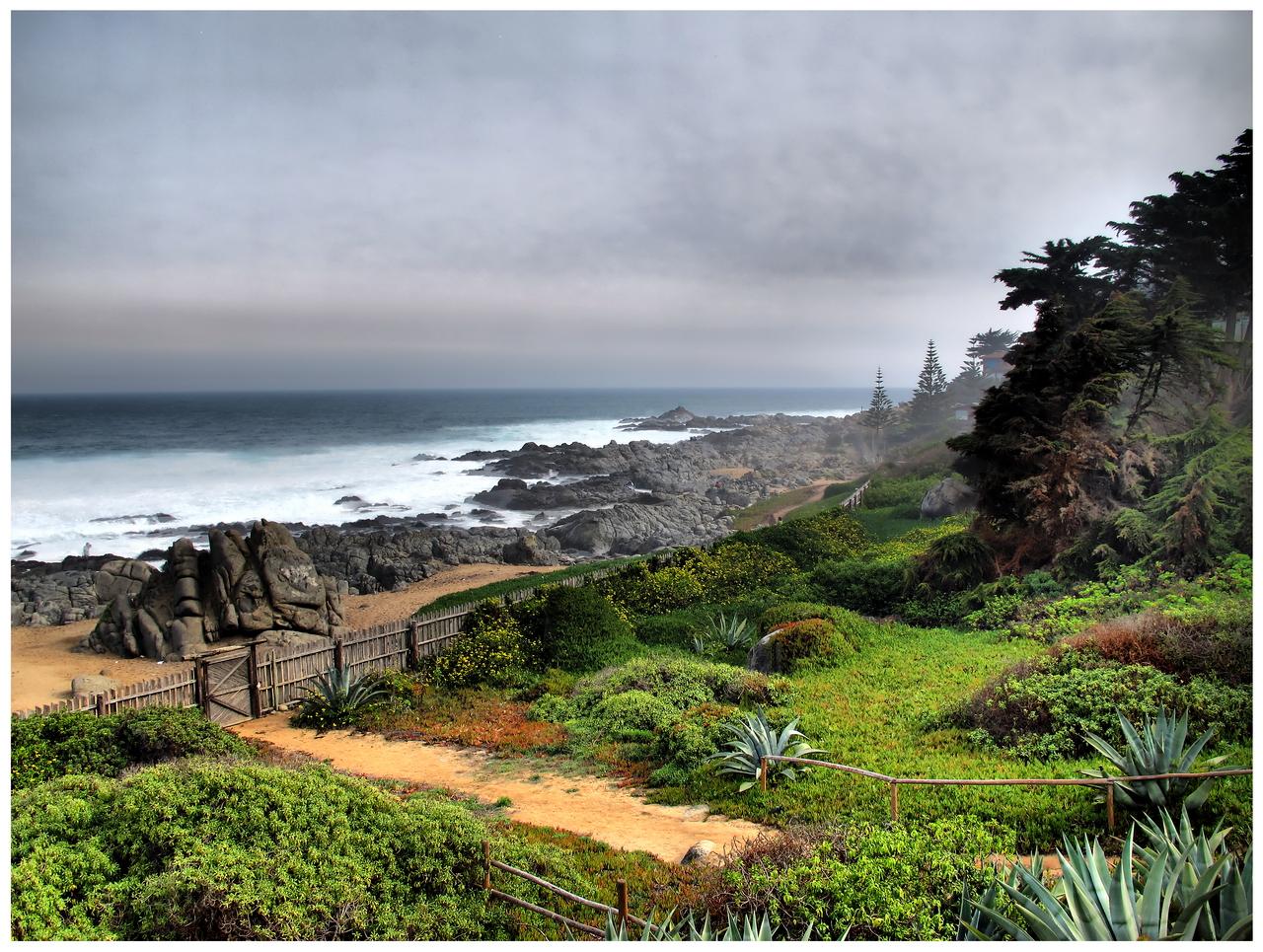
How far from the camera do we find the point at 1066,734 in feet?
17.4

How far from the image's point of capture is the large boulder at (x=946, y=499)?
1375 centimetres

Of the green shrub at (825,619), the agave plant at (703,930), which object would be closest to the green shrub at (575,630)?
the green shrub at (825,619)

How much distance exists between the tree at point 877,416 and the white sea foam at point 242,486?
3.29ft

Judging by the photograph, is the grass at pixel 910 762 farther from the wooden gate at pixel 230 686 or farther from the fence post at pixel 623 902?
the wooden gate at pixel 230 686

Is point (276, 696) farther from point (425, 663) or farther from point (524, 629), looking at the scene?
point (524, 629)

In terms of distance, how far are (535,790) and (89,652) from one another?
29.1ft

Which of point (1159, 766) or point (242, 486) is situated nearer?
point (1159, 766)

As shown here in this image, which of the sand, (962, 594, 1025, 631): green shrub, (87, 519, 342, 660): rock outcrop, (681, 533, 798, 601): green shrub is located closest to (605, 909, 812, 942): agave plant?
(962, 594, 1025, 631): green shrub

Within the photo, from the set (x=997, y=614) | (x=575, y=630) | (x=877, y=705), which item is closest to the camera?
(x=877, y=705)

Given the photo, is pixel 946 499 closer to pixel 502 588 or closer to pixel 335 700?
pixel 502 588

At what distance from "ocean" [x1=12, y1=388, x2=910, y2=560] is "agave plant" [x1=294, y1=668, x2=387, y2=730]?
8331 millimetres

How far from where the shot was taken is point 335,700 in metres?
7.94

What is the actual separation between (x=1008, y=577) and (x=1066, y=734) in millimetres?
4109

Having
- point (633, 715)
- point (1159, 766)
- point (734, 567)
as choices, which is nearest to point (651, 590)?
point (734, 567)
